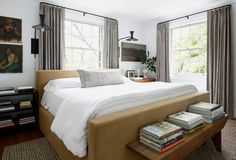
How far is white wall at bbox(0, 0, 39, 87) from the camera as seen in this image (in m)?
2.88

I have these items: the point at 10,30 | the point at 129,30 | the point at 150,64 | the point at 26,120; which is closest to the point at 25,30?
the point at 10,30

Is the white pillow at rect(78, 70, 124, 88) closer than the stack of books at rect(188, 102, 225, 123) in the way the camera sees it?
No

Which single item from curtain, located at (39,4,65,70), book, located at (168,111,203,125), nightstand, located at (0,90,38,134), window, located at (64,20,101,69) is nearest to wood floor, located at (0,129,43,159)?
nightstand, located at (0,90,38,134)

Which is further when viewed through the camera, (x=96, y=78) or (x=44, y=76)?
(x=44, y=76)

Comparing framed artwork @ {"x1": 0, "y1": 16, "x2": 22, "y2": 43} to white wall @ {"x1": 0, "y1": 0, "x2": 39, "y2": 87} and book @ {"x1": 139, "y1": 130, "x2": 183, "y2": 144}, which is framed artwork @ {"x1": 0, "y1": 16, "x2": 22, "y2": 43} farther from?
book @ {"x1": 139, "y1": 130, "x2": 183, "y2": 144}

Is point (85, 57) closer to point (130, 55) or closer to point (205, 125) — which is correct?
point (130, 55)

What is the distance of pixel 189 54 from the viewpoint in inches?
163

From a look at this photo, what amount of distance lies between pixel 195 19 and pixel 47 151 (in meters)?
3.97

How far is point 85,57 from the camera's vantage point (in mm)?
3922

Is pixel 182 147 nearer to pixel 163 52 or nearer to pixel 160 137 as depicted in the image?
pixel 160 137

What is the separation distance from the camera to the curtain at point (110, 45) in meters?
4.03

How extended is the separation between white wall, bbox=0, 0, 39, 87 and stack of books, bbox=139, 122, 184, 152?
A: 2.59 meters

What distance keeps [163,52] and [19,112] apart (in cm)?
353

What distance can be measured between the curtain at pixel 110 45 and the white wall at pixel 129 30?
0.97 ft
